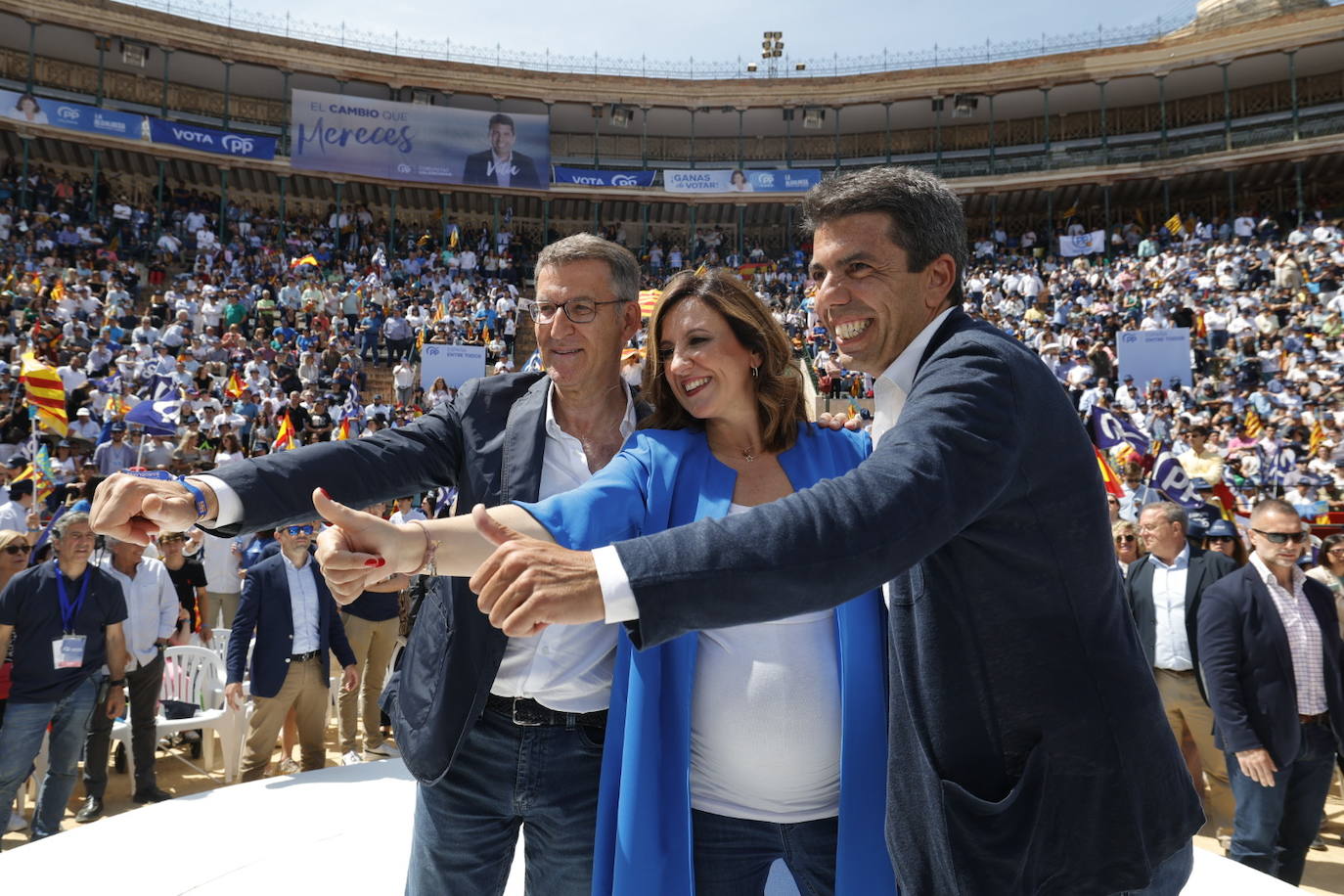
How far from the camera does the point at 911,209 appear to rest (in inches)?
68.2

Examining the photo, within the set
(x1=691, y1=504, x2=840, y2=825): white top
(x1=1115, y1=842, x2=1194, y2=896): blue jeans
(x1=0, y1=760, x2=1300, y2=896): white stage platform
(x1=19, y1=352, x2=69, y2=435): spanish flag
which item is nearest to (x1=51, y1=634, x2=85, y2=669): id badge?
(x1=0, y1=760, x2=1300, y2=896): white stage platform

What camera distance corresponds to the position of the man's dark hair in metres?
1.73

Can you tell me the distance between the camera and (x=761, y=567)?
120cm

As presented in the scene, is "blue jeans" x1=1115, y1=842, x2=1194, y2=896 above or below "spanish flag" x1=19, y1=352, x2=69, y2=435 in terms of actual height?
below

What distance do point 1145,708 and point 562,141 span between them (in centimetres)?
3285

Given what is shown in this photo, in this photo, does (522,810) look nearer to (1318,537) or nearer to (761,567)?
(761,567)

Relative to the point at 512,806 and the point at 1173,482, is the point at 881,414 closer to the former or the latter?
the point at 512,806

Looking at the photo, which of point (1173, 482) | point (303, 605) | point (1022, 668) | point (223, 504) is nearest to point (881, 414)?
point (1022, 668)

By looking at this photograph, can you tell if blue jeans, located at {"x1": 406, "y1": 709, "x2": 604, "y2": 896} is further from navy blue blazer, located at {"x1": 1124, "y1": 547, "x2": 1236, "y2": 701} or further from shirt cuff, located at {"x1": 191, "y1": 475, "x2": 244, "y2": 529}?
navy blue blazer, located at {"x1": 1124, "y1": 547, "x2": 1236, "y2": 701}

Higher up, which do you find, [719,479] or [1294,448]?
[1294,448]

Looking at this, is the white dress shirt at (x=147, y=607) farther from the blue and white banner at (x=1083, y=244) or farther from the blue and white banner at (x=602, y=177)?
the blue and white banner at (x=602, y=177)

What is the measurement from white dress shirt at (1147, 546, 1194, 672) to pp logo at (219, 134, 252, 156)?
27.0 m

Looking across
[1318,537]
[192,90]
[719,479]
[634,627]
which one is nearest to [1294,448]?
[1318,537]

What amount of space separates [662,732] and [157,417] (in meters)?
11.8
